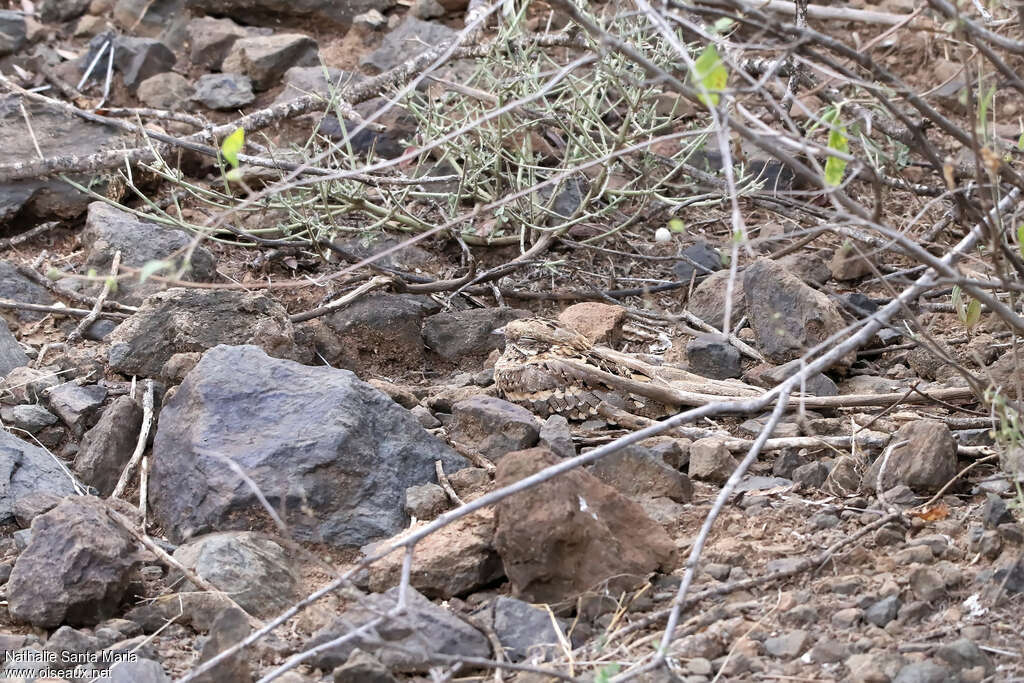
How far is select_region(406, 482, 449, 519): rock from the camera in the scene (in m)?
2.96

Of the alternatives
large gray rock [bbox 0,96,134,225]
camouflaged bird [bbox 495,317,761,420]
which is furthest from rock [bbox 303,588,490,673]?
large gray rock [bbox 0,96,134,225]

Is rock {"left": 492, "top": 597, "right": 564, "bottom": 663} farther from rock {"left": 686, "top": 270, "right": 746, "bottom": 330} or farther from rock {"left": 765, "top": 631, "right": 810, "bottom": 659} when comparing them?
rock {"left": 686, "top": 270, "right": 746, "bottom": 330}

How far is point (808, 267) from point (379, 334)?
1.70 m

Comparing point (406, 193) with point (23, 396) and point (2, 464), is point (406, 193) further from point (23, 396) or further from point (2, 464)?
point (2, 464)


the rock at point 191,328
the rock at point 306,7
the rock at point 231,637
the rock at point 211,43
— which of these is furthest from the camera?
the rock at point 306,7

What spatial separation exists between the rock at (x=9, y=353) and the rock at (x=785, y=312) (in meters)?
2.46

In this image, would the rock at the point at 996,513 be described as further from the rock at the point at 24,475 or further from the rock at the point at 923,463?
the rock at the point at 24,475

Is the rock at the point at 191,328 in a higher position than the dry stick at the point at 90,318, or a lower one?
higher

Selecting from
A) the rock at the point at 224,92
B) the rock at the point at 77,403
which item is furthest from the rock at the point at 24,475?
the rock at the point at 224,92

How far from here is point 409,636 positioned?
7.50 feet

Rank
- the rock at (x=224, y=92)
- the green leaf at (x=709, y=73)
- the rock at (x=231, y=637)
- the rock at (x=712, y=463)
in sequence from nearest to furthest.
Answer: the green leaf at (x=709, y=73) → the rock at (x=231, y=637) → the rock at (x=712, y=463) → the rock at (x=224, y=92)

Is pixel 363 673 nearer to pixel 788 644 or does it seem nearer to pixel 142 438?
pixel 788 644

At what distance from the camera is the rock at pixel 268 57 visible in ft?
19.8

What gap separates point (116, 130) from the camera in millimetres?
5375
